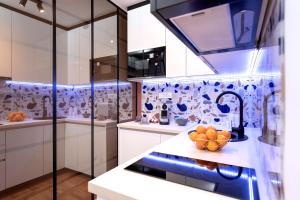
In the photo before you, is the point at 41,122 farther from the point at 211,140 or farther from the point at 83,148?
the point at 211,140

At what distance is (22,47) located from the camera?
2234mm

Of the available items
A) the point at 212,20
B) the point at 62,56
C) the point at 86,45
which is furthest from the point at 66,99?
the point at 212,20

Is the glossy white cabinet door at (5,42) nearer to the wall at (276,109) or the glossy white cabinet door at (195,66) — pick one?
the glossy white cabinet door at (195,66)

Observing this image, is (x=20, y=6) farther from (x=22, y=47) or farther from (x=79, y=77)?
(x=79, y=77)

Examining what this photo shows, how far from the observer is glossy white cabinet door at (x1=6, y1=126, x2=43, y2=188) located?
215cm

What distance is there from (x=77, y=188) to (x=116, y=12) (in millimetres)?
2490

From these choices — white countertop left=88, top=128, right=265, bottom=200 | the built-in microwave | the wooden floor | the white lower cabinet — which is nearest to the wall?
white countertop left=88, top=128, right=265, bottom=200

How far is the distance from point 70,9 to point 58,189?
2.26 meters

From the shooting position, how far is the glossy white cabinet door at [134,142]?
6.67ft

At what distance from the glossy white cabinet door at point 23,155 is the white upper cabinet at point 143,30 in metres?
1.81

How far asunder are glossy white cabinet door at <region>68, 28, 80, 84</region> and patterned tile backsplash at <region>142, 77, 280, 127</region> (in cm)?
105

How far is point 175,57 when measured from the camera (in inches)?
82.3

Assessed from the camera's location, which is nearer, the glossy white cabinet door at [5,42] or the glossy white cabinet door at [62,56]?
the glossy white cabinet door at [5,42]

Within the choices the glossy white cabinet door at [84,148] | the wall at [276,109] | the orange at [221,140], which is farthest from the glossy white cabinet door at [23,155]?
the wall at [276,109]
